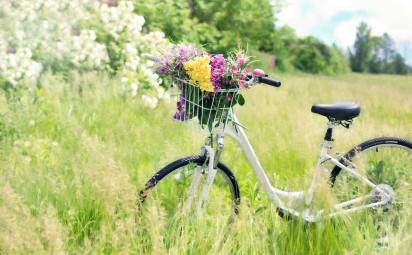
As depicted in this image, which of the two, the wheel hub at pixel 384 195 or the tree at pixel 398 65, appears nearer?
the wheel hub at pixel 384 195

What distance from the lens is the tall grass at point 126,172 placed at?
3.38 meters

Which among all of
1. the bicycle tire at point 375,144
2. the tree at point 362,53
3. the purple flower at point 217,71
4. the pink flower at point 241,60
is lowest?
the tree at point 362,53

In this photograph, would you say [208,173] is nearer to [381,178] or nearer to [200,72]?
[200,72]

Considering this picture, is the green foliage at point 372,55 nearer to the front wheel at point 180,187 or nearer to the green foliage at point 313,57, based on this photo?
the green foliage at point 313,57

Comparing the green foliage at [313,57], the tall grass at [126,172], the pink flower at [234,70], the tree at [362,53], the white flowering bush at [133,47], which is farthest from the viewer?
the tree at [362,53]

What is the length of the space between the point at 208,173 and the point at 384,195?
1.22m

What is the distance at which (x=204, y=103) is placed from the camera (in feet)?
11.6

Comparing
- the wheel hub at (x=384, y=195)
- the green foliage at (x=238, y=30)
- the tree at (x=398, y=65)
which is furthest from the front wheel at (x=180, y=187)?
the tree at (x=398, y=65)

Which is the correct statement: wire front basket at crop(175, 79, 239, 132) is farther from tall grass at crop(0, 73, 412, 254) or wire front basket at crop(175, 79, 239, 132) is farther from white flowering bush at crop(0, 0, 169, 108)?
white flowering bush at crop(0, 0, 169, 108)

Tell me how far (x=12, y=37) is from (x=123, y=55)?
1.44 meters

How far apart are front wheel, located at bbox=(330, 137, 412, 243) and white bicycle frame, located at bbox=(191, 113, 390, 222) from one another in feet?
0.13

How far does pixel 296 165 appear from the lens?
5.55 meters

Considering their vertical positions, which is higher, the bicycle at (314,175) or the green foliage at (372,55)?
the bicycle at (314,175)

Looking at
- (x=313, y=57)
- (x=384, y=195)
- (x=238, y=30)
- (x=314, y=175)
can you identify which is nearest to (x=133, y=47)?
(x=314, y=175)
